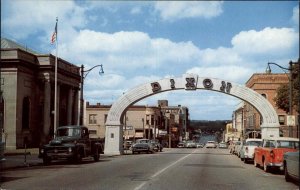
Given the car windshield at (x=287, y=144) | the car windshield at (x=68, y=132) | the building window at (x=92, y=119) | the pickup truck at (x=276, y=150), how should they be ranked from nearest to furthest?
the pickup truck at (x=276, y=150), the car windshield at (x=287, y=144), the car windshield at (x=68, y=132), the building window at (x=92, y=119)

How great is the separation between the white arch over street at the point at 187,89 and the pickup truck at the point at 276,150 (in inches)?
827

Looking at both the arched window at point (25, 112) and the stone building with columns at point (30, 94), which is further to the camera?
the arched window at point (25, 112)

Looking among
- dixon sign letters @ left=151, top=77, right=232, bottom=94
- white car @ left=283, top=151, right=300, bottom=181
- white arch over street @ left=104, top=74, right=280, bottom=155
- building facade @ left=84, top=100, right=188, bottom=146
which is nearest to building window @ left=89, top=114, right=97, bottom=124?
building facade @ left=84, top=100, right=188, bottom=146

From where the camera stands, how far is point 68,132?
2738 centimetres

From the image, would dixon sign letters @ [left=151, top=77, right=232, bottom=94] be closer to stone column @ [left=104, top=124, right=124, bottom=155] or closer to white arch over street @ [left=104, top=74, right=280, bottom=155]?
white arch over street @ [left=104, top=74, right=280, bottom=155]

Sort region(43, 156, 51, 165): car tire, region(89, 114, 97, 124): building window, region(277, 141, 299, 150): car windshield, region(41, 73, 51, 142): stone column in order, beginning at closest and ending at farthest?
region(277, 141, 299, 150): car windshield, region(43, 156, 51, 165): car tire, region(41, 73, 51, 142): stone column, region(89, 114, 97, 124): building window

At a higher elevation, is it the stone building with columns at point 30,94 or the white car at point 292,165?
the stone building with columns at point 30,94

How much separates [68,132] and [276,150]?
39.4 ft

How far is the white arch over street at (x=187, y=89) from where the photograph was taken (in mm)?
43844

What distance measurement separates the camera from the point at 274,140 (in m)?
22.0

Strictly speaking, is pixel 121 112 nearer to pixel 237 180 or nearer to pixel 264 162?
pixel 264 162

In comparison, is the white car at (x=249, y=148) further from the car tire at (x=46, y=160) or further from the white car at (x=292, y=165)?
the white car at (x=292, y=165)

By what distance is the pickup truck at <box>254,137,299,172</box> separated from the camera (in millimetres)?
20500

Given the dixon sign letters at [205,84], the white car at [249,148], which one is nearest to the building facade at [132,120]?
the dixon sign letters at [205,84]
